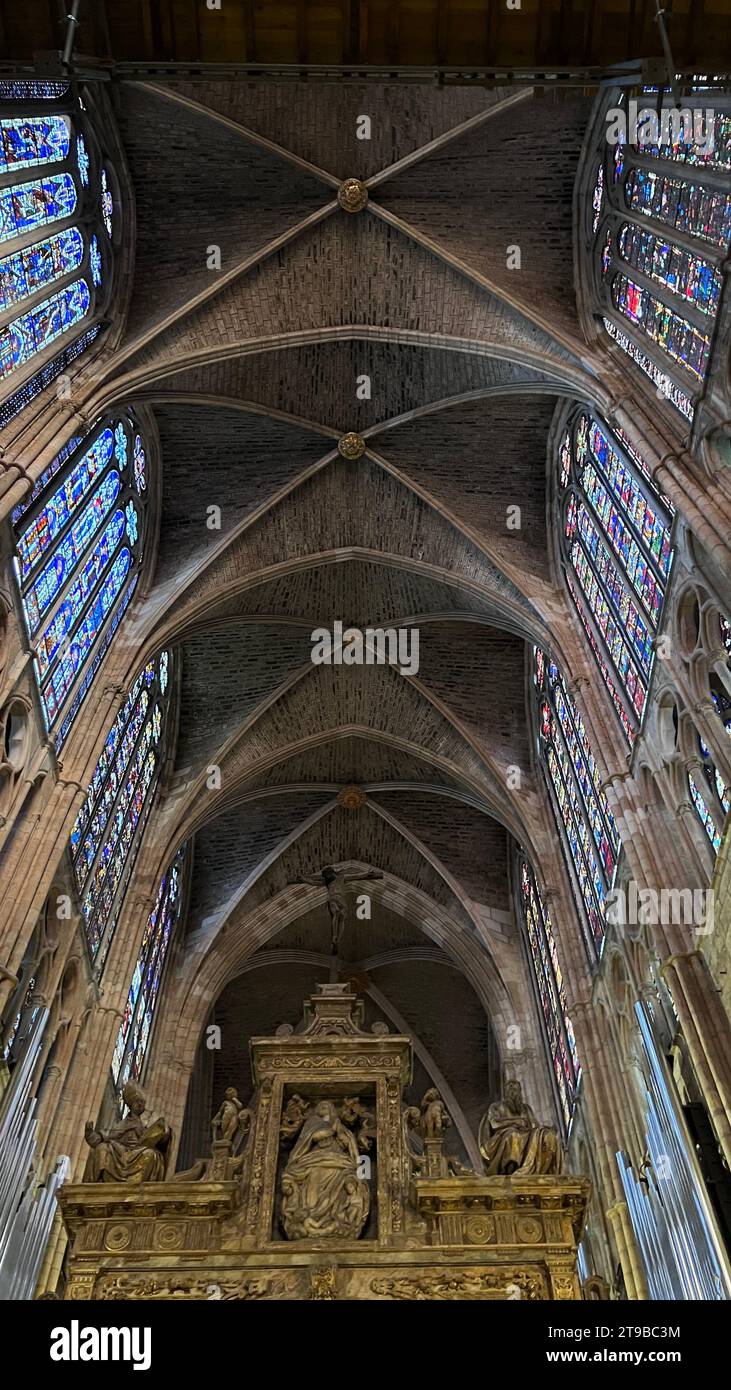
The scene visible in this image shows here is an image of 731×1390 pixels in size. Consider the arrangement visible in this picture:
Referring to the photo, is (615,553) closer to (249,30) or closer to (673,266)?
(673,266)

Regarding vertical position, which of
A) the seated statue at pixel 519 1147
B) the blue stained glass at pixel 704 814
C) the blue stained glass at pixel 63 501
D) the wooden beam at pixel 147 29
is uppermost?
the wooden beam at pixel 147 29

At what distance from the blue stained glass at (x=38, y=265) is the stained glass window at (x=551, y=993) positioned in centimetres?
1215

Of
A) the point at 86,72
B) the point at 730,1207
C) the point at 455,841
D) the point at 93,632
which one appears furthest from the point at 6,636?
the point at 455,841

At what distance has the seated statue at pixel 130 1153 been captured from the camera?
7543mm

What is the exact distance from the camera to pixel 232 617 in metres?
18.7

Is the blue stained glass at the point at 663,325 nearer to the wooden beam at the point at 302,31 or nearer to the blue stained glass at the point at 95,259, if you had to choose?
the wooden beam at the point at 302,31

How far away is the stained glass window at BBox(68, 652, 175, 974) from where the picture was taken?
48.4 ft

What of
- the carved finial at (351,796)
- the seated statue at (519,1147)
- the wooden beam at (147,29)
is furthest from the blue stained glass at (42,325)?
the carved finial at (351,796)

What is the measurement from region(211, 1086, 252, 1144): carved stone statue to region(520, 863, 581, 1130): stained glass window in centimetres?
814

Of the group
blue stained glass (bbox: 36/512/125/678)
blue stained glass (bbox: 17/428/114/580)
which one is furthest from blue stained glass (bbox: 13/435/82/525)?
blue stained glass (bbox: 36/512/125/678)

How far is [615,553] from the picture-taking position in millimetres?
14484

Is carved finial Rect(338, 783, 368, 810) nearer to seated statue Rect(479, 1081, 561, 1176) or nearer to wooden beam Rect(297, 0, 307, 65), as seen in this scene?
seated statue Rect(479, 1081, 561, 1176)

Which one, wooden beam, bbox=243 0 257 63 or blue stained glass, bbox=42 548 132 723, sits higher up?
wooden beam, bbox=243 0 257 63

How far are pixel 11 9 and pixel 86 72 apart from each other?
0.61 m
